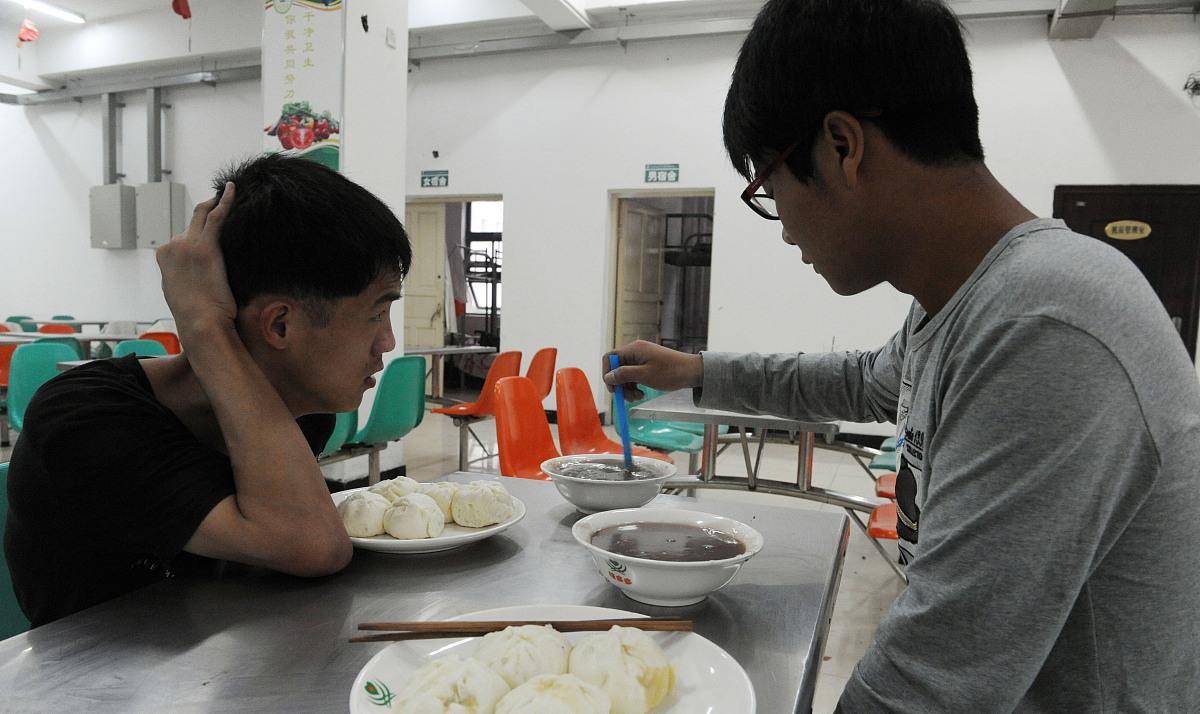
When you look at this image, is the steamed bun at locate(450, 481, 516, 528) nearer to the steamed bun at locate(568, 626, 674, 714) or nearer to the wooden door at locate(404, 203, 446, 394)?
the steamed bun at locate(568, 626, 674, 714)

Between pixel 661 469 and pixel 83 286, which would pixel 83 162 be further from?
pixel 661 469

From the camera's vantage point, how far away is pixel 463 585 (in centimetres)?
91

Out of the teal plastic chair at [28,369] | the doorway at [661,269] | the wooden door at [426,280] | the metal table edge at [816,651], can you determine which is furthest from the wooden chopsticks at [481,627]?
the wooden door at [426,280]

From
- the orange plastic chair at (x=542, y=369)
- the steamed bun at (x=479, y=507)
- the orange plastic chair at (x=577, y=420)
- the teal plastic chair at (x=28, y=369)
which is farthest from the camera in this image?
the orange plastic chair at (x=542, y=369)

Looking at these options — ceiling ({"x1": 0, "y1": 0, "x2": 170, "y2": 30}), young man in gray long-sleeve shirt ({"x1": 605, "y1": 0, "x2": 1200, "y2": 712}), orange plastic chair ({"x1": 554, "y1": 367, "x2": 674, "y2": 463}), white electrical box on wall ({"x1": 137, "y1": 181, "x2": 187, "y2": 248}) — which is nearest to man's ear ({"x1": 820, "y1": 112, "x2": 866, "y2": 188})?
young man in gray long-sleeve shirt ({"x1": 605, "y1": 0, "x2": 1200, "y2": 712})

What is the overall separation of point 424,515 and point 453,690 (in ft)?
1.53

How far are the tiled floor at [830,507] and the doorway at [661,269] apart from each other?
148 centimetres

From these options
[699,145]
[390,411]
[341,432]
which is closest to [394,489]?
[341,432]

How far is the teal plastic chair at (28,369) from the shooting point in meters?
3.51

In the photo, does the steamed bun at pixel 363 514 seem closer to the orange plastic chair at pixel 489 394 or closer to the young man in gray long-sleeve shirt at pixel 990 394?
the young man in gray long-sleeve shirt at pixel 990 394

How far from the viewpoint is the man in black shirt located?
0.85 m

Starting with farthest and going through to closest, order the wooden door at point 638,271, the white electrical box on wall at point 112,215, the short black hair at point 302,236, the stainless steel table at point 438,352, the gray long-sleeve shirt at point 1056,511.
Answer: the white electrical box on wall at point 112,215 → the wooden door at point 638,271 → the stainless steel table at point 438,352 → the short black hair at point 302,236 → the gray long-sleeve shirt at point 1056,511

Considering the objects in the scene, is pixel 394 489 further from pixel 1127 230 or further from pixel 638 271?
pixel 638 271

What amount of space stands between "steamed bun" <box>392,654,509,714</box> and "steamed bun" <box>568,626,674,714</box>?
0.07 m
